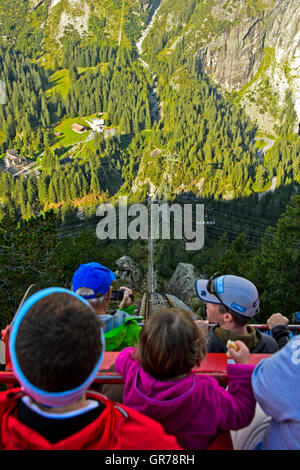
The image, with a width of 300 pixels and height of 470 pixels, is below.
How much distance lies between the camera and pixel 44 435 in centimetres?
111

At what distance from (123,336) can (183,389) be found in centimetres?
98

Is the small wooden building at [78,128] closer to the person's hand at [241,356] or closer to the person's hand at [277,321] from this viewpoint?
the person's hand at [277,321]

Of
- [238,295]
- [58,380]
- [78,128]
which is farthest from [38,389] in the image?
[78,128]

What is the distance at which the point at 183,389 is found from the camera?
1.49 meters

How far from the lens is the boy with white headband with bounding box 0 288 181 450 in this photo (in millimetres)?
1086

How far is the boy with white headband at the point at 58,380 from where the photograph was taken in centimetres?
109

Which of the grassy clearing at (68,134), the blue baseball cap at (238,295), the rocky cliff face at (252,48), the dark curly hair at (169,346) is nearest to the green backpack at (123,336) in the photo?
the blue baseball cap at (238,295)

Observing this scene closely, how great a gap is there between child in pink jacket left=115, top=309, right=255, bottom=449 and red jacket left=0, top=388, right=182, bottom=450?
230mm

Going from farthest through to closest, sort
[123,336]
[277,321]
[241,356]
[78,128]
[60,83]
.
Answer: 1. [60,83]
2. [78,128]
3. [277,321]
4. [123,336]
5. [241,356]

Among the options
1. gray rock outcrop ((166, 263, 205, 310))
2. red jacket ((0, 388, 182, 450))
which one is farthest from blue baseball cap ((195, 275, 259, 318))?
gray rock outcrop ((166, 263, 205, 310))

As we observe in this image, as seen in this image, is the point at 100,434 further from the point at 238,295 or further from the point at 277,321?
the point at 277,321

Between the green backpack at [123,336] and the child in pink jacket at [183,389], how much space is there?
2.55 feet

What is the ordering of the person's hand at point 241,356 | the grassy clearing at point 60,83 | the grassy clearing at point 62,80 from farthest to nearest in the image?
1. the grassy clearing at point 62,80
2. the grassy clearing at point 60,83
3. the person's hand at point 241,356
